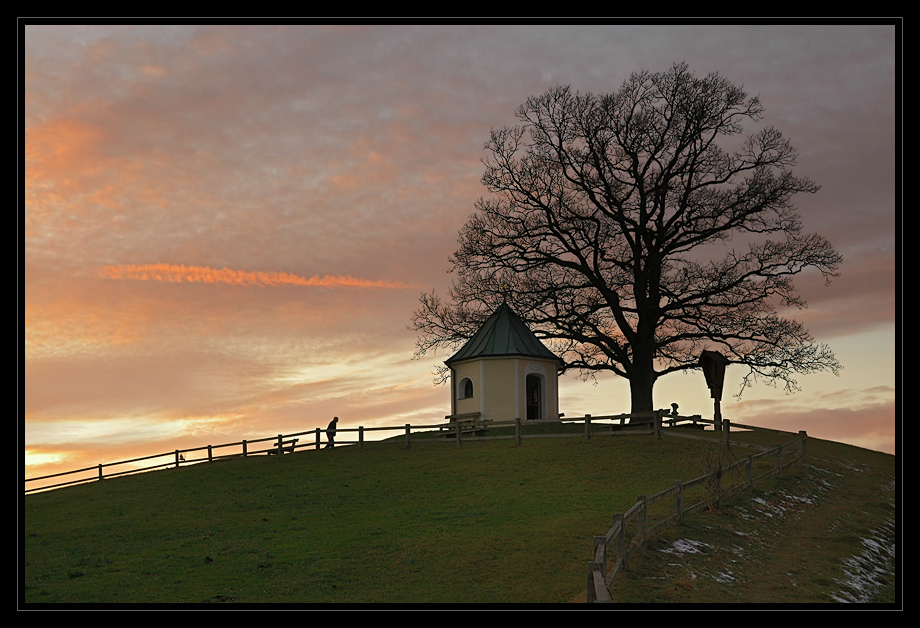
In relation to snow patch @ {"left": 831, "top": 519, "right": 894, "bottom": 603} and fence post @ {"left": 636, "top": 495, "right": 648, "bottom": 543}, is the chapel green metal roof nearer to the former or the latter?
snow patch @ {"left": 831, "top": 519, "right": 894, "bottom": 603}

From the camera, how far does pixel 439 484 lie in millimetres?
23547

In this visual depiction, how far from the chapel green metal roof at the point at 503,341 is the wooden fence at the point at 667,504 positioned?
26.4 ft

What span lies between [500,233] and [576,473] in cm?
1387

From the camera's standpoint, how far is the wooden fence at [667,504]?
11.5 m

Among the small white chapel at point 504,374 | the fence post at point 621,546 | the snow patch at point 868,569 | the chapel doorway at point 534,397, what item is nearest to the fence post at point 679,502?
the snow patch at point 868,569

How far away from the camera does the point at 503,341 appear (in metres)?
35.4

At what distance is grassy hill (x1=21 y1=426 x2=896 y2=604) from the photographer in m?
13.9

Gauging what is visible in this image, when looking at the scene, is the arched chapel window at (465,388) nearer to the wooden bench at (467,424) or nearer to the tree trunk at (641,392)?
the wooden bench at (467,424)

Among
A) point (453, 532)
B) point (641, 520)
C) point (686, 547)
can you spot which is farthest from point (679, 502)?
point (453, 532)

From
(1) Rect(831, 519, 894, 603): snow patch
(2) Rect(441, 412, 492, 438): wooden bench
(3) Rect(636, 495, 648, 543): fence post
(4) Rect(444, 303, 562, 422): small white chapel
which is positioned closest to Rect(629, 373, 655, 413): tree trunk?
(4) Rect(444, 303, 562, 422): small white chapel

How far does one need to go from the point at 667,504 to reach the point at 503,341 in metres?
16.6
